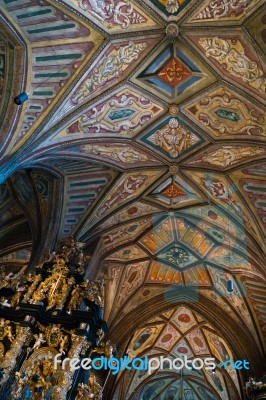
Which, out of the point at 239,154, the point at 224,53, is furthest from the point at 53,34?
the point at 239,154

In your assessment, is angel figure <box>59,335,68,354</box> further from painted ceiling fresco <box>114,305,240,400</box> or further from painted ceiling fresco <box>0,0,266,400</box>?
painted ceiling fresco <box>114,305,240,400</box>

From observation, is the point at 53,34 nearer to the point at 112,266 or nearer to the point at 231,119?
the point at 231,119

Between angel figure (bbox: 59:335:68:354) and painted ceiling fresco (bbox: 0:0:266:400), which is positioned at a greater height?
painted ceiling fresco (bbox: 0:0:266:400)

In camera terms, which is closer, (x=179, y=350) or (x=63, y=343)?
(x=63, y=343)

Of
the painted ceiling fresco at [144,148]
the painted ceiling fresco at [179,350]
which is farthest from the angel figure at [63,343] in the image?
the painted ceiling fresco at [179,350]

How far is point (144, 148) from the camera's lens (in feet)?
38.5

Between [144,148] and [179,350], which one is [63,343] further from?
[179,350]

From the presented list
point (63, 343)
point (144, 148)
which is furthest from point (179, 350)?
point (144, 148)

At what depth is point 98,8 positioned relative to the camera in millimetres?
8438

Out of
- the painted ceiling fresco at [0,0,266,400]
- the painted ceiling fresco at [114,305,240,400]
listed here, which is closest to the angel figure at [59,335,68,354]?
the painted ceiling fresco at [0,0,266,400]

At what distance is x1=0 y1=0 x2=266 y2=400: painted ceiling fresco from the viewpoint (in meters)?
8.66

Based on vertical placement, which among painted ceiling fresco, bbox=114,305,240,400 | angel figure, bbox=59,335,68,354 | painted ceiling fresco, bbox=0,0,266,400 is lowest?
angel figure, bbox=59,335,68,354

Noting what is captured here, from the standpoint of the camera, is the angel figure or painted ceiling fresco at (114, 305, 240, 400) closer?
the angel figure

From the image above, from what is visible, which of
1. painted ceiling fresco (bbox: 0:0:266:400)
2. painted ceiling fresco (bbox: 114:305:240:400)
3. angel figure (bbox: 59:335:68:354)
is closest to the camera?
painted ceiling fresco (bbox: 0:0:266:400)
